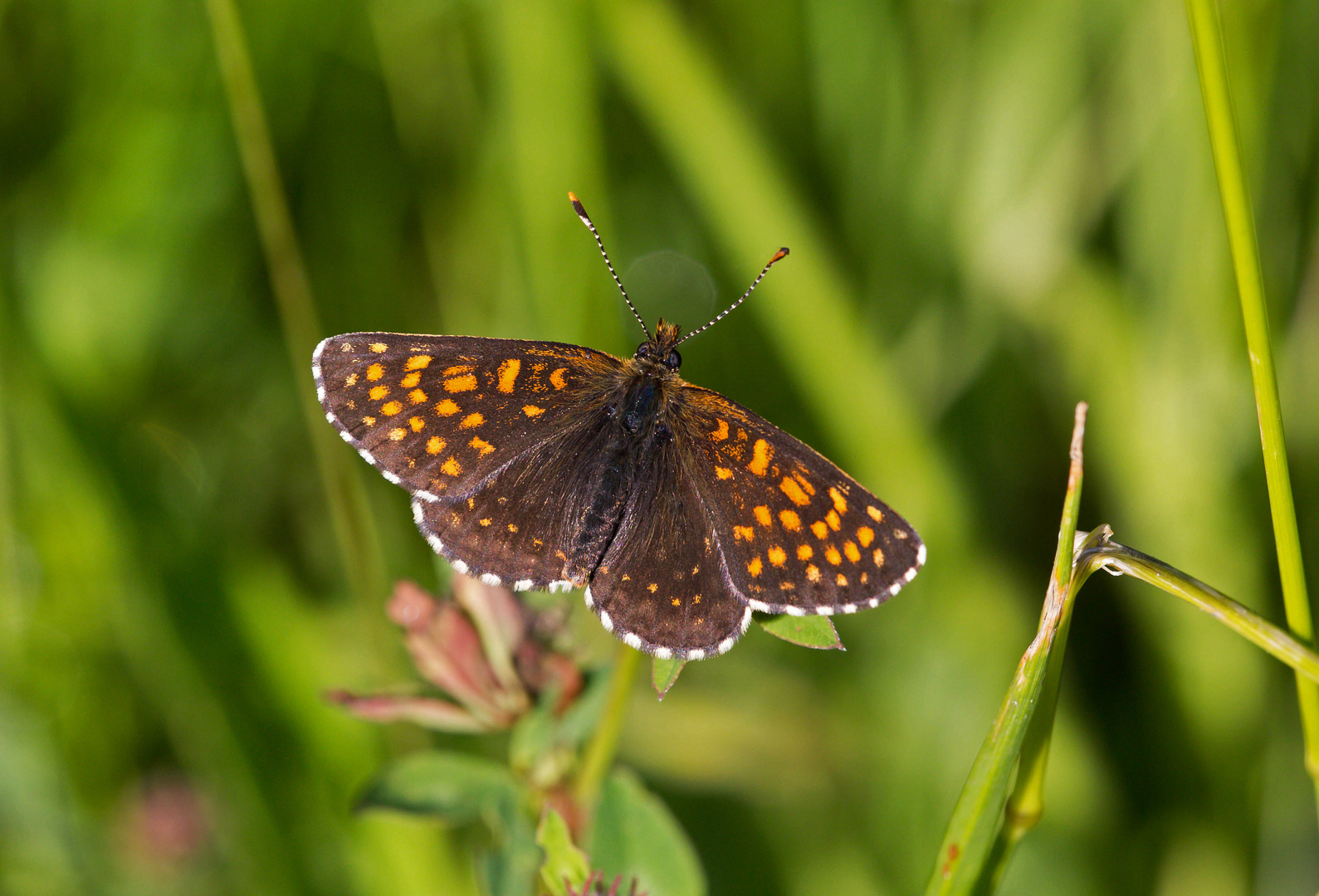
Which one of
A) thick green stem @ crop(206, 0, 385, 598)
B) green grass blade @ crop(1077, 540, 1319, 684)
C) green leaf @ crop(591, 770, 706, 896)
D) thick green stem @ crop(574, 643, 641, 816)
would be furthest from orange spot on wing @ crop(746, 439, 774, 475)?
thick green stem @ crop(206, 0, 385, 598)

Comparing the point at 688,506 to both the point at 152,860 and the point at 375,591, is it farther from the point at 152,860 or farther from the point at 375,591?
the point at 152,860

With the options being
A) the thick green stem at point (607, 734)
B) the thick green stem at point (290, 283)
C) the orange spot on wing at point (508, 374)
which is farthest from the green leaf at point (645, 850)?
the thick green stem at point (290, 283)

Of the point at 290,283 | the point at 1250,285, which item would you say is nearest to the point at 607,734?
the point at 1250,285

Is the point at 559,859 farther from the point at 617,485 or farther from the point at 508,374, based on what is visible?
the point at 508,374

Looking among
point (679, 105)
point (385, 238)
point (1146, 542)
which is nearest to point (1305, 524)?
point (1146, 542)

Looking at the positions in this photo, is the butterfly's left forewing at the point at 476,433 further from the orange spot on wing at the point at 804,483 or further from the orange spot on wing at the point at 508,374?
the orange spot on wing at the point at 804,483

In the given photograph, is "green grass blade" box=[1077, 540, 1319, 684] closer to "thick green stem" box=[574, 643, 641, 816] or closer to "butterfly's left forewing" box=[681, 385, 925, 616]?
→ "butterfly's left forewing" box=[681, 385, 925, 616]
